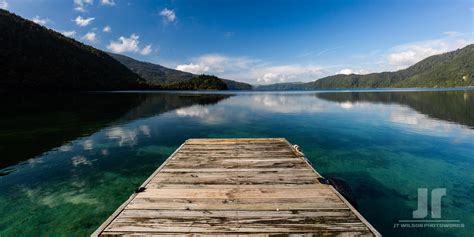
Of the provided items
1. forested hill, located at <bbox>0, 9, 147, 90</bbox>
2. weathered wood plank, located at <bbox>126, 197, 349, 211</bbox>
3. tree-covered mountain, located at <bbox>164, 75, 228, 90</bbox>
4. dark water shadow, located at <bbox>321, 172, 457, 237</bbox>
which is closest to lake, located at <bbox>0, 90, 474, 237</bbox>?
dark water shadow, located at <bbox>321, 172, 457, 237</bbox>

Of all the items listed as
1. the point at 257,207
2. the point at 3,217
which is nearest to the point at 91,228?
the point at 3,217

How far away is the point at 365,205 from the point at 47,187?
13.3m

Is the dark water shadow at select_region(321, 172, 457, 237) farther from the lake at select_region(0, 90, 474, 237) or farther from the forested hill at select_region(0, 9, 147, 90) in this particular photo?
the forested hill at select_region(0, 9, 147, 90)

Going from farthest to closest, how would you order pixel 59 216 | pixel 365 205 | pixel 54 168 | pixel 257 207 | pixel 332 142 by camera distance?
pixel 332 142, pixel 54 168, pixel 365 205, pixel 59 216, pixel 257 207

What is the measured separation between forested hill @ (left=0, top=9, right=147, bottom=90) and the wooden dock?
→ 115m

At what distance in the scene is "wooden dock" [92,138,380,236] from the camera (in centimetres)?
424

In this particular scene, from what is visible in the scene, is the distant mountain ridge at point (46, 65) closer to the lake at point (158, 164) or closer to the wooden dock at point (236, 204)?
the lake at point (158, 164)

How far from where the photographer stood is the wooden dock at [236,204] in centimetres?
424

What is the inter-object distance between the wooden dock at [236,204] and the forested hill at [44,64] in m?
115

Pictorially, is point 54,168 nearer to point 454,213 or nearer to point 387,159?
point 454,213

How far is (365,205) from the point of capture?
841cm

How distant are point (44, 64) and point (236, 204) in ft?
469

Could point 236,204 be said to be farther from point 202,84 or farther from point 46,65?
point 202,84

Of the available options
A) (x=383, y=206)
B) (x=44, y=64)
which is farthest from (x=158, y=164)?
(x=44, y=64)
